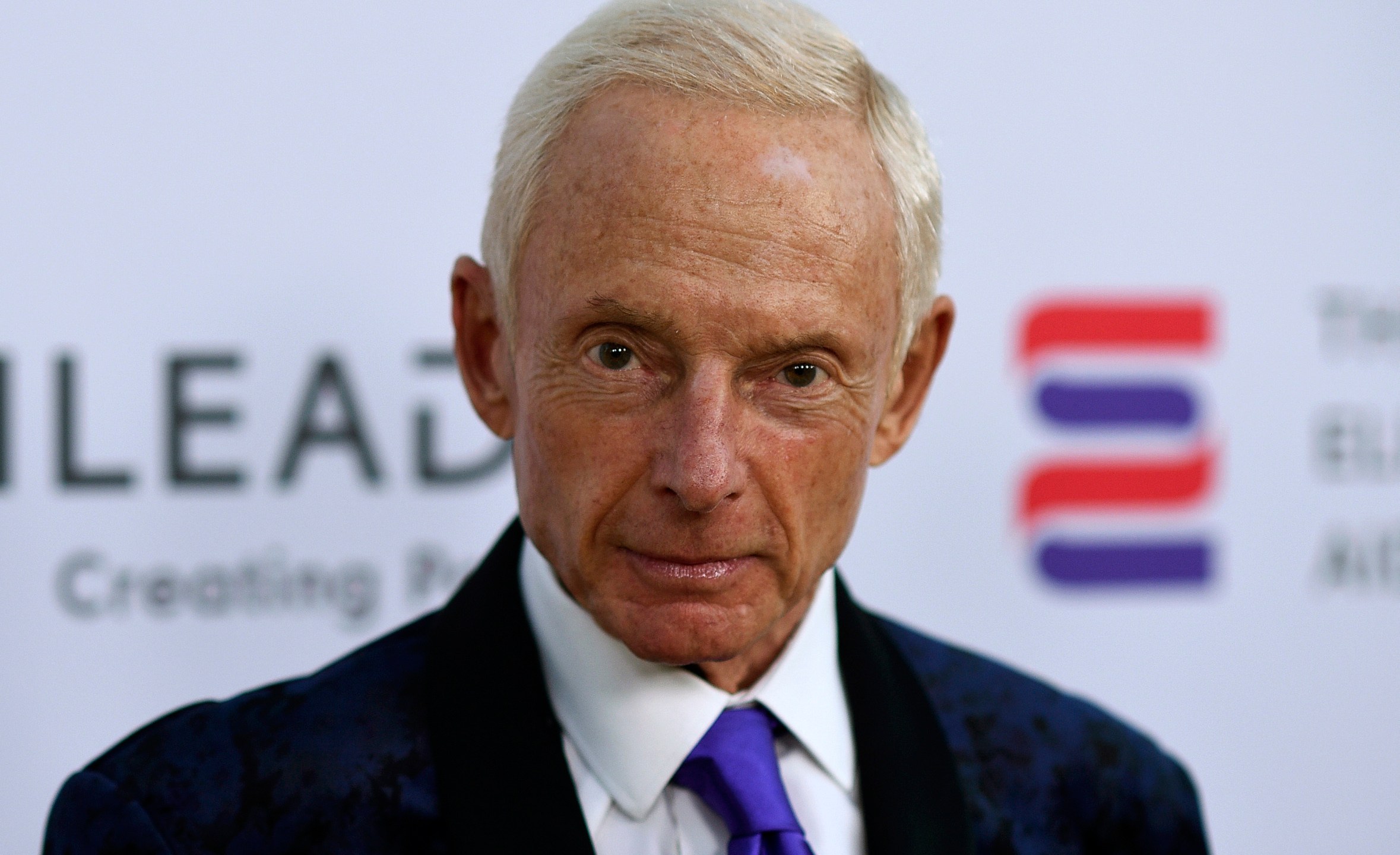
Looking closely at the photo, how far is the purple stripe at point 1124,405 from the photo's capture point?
176cm

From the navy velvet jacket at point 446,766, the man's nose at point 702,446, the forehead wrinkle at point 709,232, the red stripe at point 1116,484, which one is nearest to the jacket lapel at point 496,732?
the navy velvet jacket at point 446,766

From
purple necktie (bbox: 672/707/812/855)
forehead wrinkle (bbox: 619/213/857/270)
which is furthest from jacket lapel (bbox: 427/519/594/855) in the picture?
forehead wrinkle (bbox: 619/213/857/270)

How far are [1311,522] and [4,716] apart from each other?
183 centimetres

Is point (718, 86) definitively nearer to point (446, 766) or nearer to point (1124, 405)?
point (446, 766)

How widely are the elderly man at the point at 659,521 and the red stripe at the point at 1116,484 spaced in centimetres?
72

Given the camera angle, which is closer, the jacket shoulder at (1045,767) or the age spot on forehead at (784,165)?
→ the age spot on forehead at (784,165)

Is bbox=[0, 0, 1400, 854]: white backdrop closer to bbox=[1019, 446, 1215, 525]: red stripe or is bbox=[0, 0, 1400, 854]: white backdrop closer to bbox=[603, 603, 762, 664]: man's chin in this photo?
bbox=[1019, 446, 1215, 525]: red stripe

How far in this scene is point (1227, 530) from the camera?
5.88ft

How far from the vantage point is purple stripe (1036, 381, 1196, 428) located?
176 centimetres

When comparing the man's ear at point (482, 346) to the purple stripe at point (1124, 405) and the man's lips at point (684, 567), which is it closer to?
the man's lips at point (684, 567)

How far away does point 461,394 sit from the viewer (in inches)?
64.4

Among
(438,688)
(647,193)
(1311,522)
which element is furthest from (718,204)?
(1311,522)

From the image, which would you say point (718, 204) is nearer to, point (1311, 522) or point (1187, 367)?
point (1187, 367)

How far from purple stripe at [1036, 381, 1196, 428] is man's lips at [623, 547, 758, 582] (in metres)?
1.01
